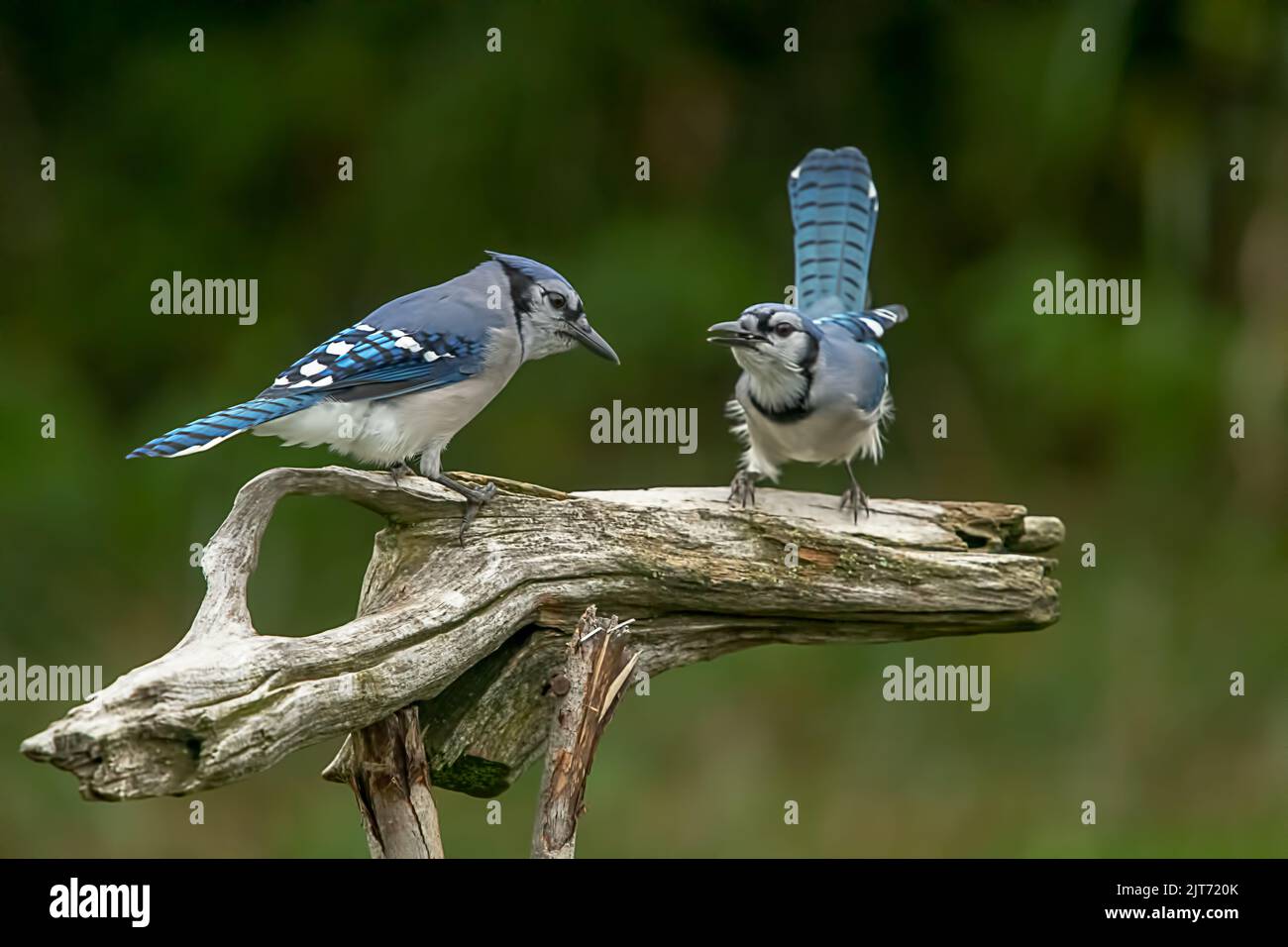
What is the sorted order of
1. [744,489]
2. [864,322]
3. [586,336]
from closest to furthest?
[586,336], [744,489], [864,322]

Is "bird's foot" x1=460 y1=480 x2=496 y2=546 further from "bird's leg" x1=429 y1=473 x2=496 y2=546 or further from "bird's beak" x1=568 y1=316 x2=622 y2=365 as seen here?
"bird's beak" x1=568 y1=316 x2=622 y2=365

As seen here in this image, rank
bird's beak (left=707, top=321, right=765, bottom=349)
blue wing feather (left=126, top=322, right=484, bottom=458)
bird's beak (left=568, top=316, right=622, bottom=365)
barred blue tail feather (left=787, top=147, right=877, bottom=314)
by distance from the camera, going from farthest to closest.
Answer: barred blue tail feather (left=787, top=147, right=877, bottom=314), bird's beak (left=707, top=321, right=765, bottom=349), bird's beak (left=568, top=316, right=622, bottom=365), blue wing feather (left=126, top=322, right=484, bottom=458)

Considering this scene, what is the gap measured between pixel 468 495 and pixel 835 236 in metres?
1.59

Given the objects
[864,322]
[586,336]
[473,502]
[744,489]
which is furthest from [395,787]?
[864,322]

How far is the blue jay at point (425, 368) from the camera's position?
3.02m

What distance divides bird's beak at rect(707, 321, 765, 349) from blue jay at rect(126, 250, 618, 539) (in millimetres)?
311

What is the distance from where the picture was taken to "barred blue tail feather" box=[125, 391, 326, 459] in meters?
2.69

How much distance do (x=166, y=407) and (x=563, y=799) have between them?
383cm

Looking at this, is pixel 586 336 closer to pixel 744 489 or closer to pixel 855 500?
pixel 744 489

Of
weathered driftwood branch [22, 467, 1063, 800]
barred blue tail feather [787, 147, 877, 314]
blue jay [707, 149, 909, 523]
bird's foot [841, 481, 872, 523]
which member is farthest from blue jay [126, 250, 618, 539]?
barred blue tail feather [787, 147, 877, 314]

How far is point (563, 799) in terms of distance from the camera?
8.89 ft

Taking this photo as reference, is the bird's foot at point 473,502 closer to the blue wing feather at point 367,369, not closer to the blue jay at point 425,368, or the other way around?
the blue jay at point 425,368

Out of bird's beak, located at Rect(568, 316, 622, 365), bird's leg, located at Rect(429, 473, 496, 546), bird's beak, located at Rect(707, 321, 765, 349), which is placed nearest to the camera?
bird's leg, located at Rect(429, 473, 496, 546)

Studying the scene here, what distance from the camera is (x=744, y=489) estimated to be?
3600mm
